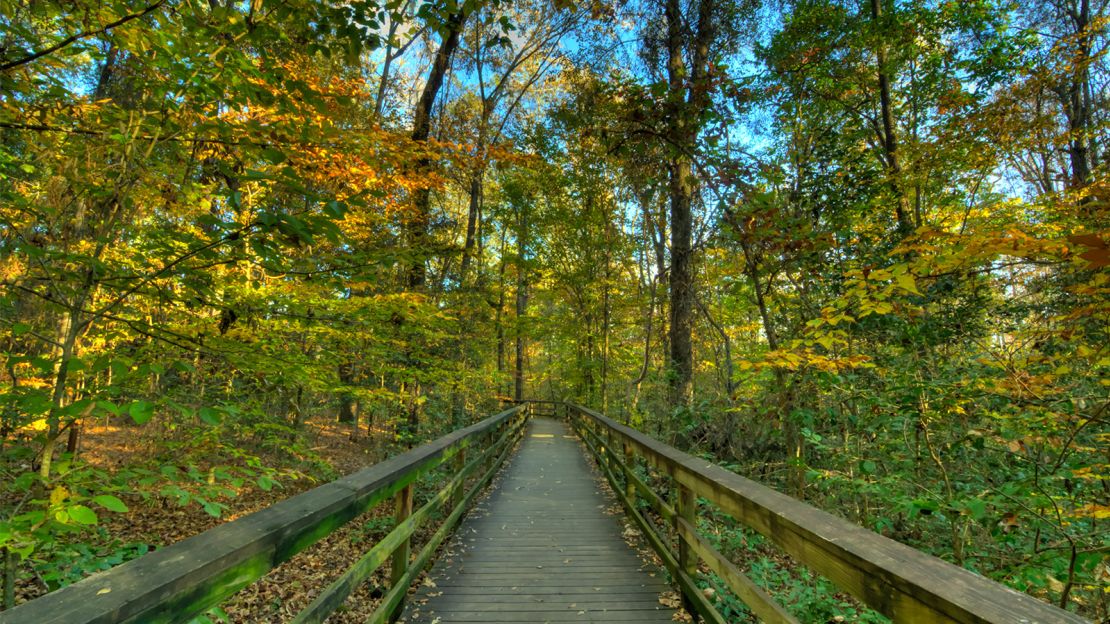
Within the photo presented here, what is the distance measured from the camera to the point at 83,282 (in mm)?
2699

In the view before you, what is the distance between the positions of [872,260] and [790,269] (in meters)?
1.66

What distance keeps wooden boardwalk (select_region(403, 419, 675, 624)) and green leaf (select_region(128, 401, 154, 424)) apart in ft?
6.17

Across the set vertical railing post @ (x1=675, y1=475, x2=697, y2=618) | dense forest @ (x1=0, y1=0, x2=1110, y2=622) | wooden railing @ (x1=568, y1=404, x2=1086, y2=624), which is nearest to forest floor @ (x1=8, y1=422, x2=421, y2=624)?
dense forest @ (x1=0, y1=0, x2=1110, y2=622)

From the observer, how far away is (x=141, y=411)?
184cm

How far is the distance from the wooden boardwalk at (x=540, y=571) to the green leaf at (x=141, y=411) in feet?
6.17

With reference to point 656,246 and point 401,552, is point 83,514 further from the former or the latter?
point 656,246

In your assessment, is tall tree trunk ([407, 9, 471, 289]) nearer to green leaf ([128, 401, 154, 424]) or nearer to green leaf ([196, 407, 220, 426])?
green leaf ([196, 407, 220, 426])

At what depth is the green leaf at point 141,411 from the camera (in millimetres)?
1796

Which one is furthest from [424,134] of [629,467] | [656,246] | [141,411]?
[141,411]

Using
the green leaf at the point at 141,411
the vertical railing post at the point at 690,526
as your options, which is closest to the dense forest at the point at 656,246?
the green leaf at the point at 141,411

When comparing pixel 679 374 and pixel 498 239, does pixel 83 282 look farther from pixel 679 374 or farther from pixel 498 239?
pixel 498 239

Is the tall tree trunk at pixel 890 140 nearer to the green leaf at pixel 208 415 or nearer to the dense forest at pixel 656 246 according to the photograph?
the dense forest at pixel 656 246

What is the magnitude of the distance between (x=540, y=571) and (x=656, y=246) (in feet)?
31.9

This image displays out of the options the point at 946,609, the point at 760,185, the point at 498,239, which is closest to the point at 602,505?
the point at 760,185
